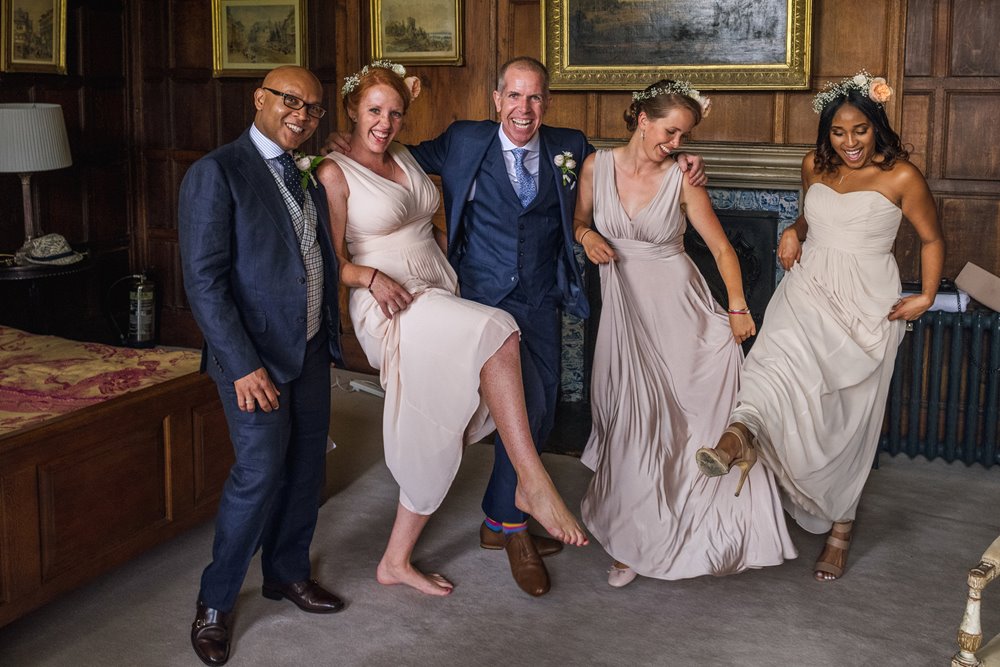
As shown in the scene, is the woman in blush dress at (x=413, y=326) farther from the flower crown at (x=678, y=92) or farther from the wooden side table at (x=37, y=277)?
the wooden side table at (x=37, y=277)

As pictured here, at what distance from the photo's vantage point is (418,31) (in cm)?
621

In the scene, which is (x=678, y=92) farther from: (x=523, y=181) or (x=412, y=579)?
(x=412, y=579)

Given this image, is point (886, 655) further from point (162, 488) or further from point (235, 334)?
point (162, 488)

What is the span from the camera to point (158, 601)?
3.77 meters

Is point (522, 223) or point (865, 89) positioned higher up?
point (865, 89)

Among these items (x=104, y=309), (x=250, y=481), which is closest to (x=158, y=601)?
(x=250, y=481)

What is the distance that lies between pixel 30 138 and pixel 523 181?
141 inches

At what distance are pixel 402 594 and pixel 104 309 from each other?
441 centimetres

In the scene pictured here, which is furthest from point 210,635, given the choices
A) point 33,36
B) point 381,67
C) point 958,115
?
point 33,36

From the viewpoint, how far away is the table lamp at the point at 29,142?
6.00 m

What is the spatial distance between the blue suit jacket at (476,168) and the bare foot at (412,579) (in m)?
1.09

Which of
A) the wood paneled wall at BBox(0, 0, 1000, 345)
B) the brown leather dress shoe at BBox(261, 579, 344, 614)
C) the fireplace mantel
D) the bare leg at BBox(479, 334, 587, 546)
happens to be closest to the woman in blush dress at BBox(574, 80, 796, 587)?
the bare leg at BBox(479, 334, 587, 546)

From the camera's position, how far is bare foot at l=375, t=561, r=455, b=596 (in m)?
3.85

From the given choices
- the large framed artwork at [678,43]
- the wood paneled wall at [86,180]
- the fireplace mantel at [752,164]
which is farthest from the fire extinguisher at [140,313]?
the fireplace mantel at [752,164]
